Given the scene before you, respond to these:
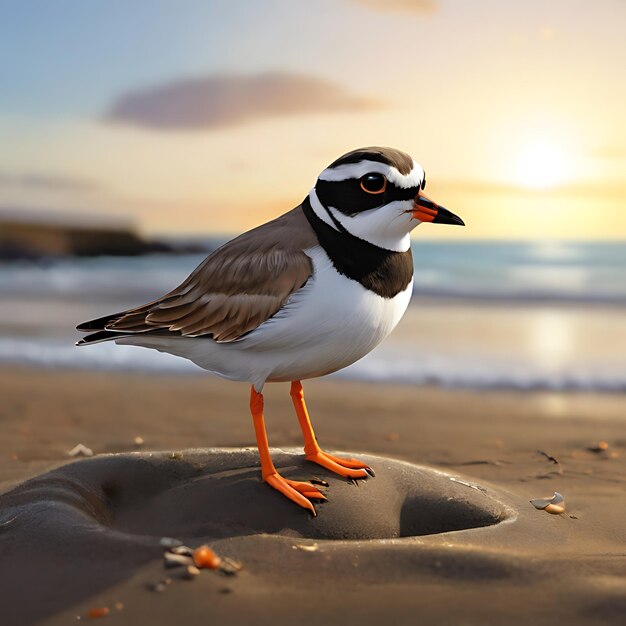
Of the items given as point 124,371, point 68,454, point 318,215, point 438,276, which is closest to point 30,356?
point 124,371

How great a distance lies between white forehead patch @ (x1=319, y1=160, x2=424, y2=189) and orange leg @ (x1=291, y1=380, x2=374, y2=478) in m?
1.24

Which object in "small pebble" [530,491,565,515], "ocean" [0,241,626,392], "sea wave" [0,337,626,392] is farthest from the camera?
"ocean" [0,241,626,392]

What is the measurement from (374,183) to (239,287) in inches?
33.3

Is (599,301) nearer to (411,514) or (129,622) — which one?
(411,514)

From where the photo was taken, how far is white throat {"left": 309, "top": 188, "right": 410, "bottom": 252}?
13.1ft

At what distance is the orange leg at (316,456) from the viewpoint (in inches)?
184

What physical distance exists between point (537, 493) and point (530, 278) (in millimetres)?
17137

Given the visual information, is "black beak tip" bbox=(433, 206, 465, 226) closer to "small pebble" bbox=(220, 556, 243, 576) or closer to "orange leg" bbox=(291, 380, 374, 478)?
"orange leg" bbox=(291, 380, 374, 478)

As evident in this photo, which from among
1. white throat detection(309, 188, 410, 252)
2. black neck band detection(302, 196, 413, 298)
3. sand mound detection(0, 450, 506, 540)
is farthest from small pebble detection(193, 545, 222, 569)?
white throat detection(309, 188, 410, 252)

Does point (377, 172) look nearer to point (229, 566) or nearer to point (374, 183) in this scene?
point (374, 183)

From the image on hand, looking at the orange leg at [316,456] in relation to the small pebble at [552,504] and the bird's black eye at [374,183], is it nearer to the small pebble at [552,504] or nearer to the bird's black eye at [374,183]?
the small pebble at [552,504]

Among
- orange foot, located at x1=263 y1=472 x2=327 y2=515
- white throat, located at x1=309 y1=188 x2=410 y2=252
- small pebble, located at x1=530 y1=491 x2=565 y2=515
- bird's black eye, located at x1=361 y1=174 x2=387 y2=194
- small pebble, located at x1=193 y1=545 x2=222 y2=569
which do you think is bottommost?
small pebble, located at x1=193 y1=545 x2=222 y2=569

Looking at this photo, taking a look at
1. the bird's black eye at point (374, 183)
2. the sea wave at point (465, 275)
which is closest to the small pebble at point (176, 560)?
the bird's black eye at point (374, 183)

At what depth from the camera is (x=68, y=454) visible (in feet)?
20.4
